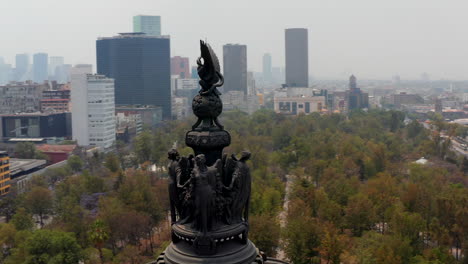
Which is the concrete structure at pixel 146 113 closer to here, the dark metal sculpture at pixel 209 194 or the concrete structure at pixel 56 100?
the concrete structure at pixel 56 100

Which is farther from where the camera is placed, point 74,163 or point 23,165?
point 74,163

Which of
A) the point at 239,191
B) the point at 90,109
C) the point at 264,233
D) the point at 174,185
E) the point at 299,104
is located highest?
the point at 174,185

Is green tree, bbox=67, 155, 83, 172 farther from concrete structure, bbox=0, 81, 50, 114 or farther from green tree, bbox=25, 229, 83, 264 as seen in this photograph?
concrete structure, bbox=0, 81, 50, 114

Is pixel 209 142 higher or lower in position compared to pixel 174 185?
higher

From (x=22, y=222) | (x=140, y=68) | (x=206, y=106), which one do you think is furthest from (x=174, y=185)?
(x=140, y=68)

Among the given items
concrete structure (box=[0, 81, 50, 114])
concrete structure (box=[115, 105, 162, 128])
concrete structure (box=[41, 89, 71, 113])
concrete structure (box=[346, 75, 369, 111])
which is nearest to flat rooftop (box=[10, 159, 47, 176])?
concrete structure (box=[41, 89, 71, 113])

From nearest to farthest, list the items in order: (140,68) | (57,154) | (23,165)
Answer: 1. (23,165)
2. (57,154)
3. (140,68)

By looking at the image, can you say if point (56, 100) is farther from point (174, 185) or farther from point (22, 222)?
point (174, 185)
